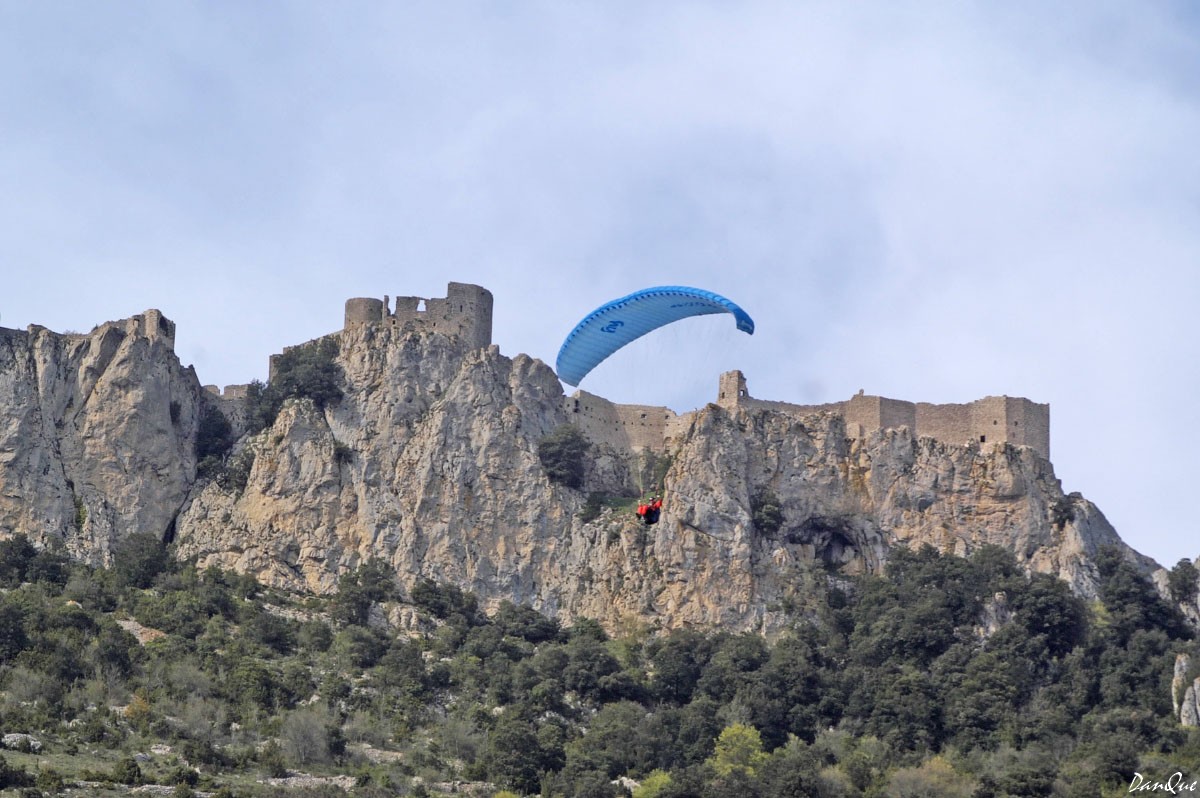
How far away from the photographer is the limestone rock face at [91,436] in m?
74.9

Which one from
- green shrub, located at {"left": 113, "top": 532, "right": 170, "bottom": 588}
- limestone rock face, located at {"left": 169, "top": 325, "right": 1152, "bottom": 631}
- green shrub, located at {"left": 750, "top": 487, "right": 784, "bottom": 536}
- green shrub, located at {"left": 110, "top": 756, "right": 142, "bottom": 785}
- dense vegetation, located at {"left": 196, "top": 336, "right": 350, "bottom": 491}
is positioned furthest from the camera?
green shrub, located at {"left": 750, "top": 487, "right": 784, "bottom": 536}

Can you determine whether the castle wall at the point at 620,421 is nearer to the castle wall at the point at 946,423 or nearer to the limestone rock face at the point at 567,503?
the limestone rock face at the point at 567,503

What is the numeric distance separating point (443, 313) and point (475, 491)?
6.34 metres

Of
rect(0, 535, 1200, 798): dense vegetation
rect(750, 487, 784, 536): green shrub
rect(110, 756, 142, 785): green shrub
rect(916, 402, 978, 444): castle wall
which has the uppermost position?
rect(916, 402, 978, 444): castle wall

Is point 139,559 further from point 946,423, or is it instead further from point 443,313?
point 946,423

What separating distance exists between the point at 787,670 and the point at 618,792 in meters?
9.54

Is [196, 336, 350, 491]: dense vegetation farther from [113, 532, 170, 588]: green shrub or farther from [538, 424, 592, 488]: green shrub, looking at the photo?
[538, 424, 592, 488]: green shrub

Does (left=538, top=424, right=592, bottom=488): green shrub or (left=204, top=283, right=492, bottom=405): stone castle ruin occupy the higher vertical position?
(left=204, top=283, right=492, bottom=405): stone castle ruin

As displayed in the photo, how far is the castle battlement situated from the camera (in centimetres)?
8025

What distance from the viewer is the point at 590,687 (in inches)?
2842

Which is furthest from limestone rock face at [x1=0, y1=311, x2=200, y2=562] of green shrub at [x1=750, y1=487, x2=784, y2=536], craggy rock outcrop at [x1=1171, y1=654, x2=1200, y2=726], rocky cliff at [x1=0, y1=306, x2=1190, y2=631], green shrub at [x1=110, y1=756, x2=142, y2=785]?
craggy rock outcrop at [x1=1171, y1=654, x2=1200, y2=726]

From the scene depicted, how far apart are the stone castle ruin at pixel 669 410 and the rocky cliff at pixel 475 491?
0.58 metres

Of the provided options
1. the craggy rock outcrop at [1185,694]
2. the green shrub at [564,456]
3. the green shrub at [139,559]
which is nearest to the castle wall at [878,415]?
the green shrub at [564,456]

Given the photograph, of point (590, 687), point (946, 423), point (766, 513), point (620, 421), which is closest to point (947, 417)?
point (946, 423)
